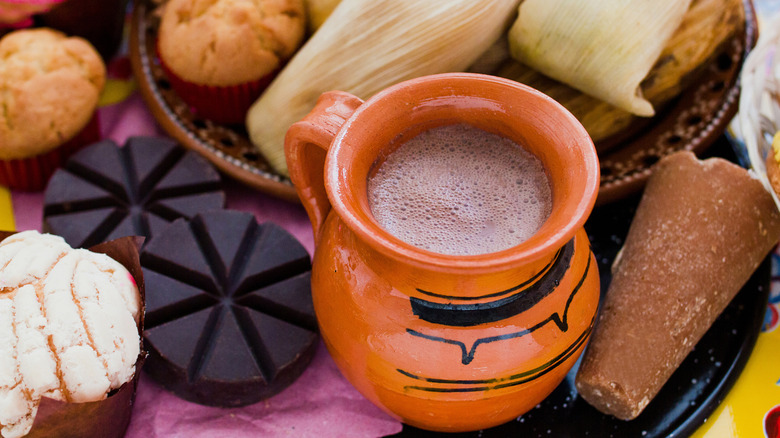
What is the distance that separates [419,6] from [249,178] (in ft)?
1.40

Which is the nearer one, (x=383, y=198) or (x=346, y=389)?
(x=383, y=198)

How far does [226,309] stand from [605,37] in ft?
2.44

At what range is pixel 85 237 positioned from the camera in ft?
3.70

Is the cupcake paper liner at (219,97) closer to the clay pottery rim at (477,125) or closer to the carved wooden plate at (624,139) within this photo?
the carved wooden plate at (624,139)

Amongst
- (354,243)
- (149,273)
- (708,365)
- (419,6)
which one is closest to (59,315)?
(149,273)

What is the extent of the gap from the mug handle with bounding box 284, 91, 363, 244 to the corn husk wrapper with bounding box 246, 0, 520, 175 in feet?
1.06

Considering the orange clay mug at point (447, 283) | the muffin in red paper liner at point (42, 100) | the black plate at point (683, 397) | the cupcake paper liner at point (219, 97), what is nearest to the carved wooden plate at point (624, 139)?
the cupcake paper liner at point (219, 97)

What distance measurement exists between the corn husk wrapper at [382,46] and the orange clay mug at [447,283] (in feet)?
1.01

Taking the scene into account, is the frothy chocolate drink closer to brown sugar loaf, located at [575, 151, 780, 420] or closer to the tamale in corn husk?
brown sugar loaf, located at [575, 151, 780, 420]

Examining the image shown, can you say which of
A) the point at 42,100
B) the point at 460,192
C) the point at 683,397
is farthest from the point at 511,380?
the point at 42,100

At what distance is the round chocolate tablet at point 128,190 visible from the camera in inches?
45.8

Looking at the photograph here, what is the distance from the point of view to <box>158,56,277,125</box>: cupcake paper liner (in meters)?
1.30

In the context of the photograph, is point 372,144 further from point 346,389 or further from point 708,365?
point 708,365

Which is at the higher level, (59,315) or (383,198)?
(383,198)
